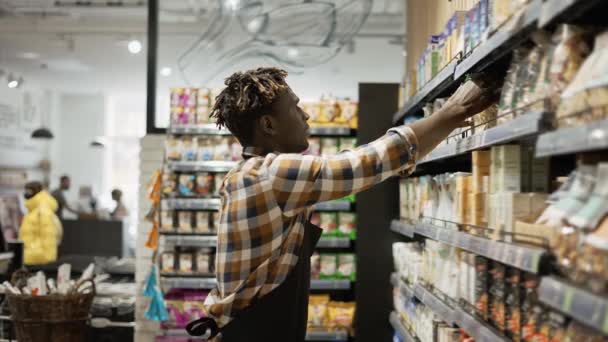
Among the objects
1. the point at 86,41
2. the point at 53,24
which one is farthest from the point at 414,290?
the point at 86,41

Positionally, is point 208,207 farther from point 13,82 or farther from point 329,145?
point 13,82

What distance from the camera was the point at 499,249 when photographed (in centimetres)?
214

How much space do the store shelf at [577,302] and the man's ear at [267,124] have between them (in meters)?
1.03

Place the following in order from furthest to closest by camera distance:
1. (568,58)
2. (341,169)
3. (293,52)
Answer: (293,52) → (341,169) → (568,58)

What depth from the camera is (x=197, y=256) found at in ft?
19.6

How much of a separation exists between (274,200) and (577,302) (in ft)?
3.31

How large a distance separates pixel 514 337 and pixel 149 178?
469cm

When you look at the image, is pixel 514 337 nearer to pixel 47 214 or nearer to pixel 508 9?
pixel 508 9

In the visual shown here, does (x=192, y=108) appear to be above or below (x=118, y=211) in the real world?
above

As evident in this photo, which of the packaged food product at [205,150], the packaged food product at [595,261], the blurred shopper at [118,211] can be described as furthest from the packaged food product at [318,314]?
the blurred shopper at [118,211]

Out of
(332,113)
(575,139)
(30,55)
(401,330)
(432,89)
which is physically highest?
(30,55)

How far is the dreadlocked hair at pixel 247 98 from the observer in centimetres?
242

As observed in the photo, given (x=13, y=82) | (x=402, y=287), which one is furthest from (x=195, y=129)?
(x=13, y=82)

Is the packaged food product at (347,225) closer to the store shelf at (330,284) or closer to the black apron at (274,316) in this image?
the store shelf at (330,284)
